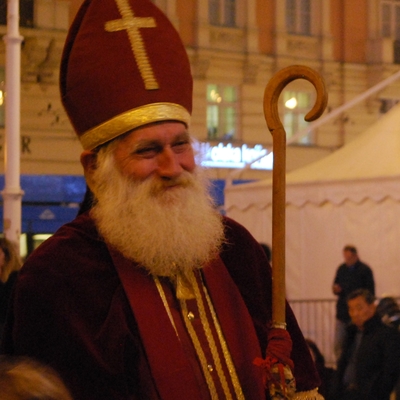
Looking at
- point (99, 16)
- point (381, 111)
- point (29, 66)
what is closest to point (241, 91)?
point (381, 111)

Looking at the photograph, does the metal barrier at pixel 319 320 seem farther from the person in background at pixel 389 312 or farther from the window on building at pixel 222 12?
the window on building at pixel 222 12

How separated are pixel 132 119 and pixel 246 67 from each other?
15.7 meters

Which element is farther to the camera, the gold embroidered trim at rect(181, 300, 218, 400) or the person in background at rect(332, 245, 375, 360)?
the person in background at rect(332, 245, 375, 360)

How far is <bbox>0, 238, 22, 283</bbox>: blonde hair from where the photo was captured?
528 centimetres

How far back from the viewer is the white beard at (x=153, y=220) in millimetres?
2350

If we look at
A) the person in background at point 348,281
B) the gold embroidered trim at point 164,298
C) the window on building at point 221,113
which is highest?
the window on building at point 221,113

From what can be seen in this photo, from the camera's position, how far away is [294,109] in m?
18.1

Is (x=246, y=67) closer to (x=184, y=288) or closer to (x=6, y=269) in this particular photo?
(x=6, y=269)

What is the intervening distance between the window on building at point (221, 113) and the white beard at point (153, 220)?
15086mm

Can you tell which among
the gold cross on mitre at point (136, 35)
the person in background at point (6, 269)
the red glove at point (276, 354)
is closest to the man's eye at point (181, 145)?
the gold cross on mitre at point (136, 35)

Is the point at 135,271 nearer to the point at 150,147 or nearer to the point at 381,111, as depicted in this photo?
the point at 150,147

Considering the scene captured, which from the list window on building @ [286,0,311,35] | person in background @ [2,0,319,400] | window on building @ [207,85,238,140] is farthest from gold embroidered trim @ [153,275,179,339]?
window on building @ [286,0,311,35]

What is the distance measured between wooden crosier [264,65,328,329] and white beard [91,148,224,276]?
202 mm

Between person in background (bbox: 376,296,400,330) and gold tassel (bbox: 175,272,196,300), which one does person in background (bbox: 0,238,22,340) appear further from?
gold tassel (bbox: 175,272,196,300)
